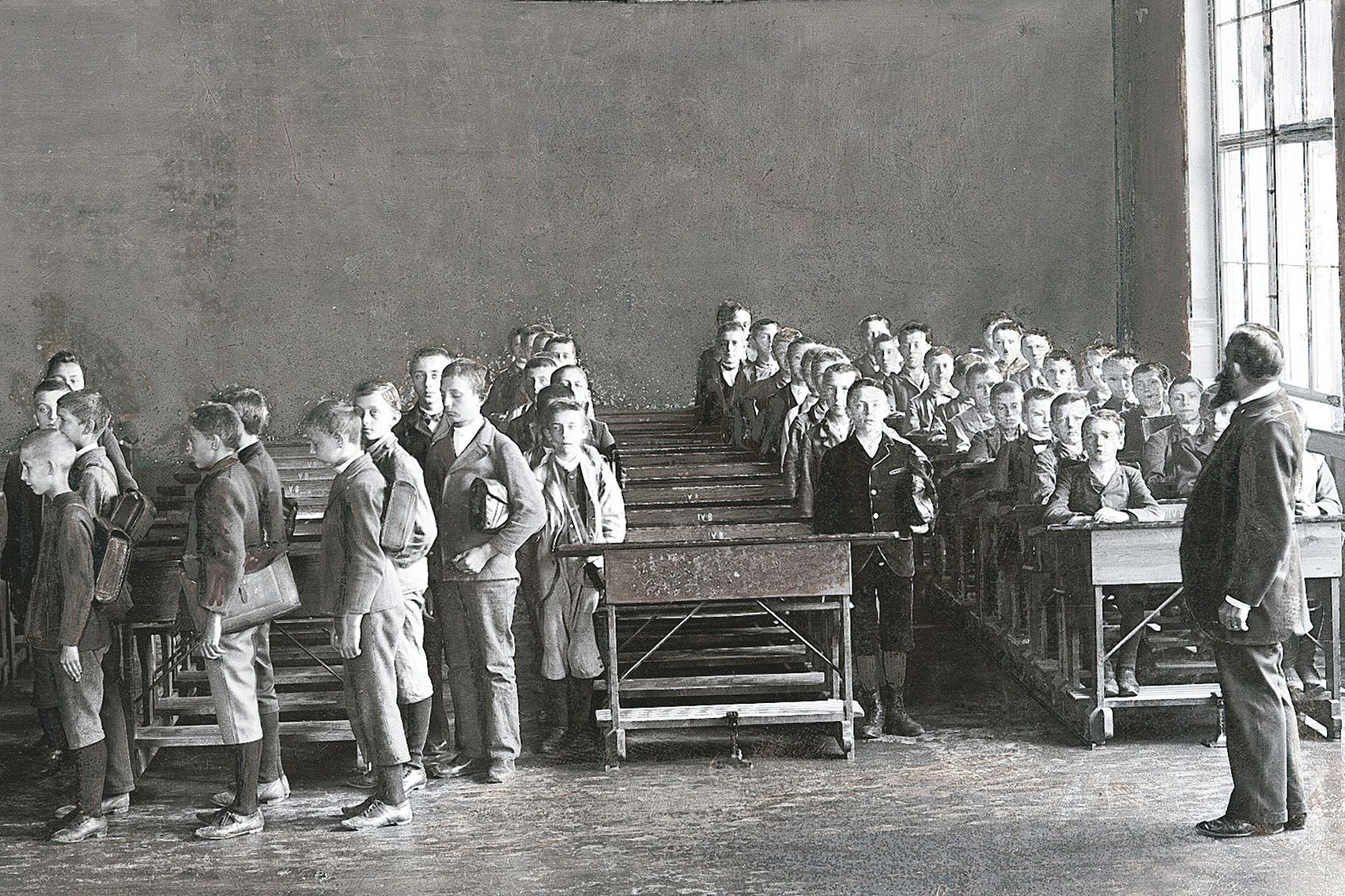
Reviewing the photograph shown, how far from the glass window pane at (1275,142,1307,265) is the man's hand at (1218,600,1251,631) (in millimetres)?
5907

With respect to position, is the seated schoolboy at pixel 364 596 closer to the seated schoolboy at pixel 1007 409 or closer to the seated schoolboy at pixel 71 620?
the seated schoolboy at pixel 71 620

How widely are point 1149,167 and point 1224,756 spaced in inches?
327

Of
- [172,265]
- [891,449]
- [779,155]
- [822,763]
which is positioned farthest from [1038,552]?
[172,265]

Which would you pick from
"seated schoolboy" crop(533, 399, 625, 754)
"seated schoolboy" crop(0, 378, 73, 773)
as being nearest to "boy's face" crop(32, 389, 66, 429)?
"seated schoolboy" crop(0, 378, 73, 773)

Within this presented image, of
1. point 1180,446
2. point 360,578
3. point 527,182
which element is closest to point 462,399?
point 360,578

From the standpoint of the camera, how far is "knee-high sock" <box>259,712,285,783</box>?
589cm

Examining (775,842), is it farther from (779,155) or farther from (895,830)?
(779,155)

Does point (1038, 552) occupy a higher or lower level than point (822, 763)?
higher

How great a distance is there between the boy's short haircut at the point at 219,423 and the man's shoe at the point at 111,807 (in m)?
1.44

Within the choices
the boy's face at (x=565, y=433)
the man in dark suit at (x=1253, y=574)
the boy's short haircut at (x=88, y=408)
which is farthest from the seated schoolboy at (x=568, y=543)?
the man in dark suit at (x=1253, y=574)

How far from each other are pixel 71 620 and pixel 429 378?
2.12m

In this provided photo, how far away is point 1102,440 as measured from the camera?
6781mm

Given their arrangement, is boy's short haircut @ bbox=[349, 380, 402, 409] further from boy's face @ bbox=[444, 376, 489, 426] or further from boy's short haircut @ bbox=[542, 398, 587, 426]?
boy's short haircut @ bbox=[542, 398, 587, 426]

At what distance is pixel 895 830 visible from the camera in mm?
5457
